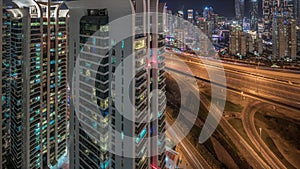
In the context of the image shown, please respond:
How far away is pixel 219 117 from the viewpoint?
11.7 meters

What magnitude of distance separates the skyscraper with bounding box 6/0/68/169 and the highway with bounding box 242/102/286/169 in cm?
914

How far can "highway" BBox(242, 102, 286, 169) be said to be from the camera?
8445mm

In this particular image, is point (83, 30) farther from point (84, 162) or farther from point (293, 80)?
point (293, 80)

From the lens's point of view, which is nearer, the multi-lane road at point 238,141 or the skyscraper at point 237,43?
the multi-lane road at point 238,141

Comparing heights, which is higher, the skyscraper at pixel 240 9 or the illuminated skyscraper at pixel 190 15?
the skyscraper at pixel 240 9

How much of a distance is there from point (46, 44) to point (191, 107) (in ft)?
26.5

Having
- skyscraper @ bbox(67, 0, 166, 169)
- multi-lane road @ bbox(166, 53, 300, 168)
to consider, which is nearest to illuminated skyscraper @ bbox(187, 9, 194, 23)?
multi-lane road @ bbox(166, 53, 300, 168)

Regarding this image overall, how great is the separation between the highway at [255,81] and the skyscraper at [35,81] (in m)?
10.1

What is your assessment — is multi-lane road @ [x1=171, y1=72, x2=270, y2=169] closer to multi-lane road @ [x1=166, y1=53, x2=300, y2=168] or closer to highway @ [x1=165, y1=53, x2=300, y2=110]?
multi-lane road @ [x1=166, y1=53, x2=300, y2=168]

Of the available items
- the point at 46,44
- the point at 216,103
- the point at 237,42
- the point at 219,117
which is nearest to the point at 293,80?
the point at 216,103

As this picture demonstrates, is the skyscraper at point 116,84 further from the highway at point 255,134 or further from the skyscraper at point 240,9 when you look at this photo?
the skyscraper at point 240,9

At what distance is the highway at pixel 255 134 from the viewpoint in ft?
27.7

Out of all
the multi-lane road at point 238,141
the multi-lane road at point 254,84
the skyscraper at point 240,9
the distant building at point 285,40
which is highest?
the skyscraper at point 240,9

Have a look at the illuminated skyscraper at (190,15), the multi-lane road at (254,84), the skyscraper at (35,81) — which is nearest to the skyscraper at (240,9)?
the illuminated skyscraper at (190,15)
